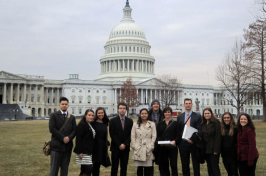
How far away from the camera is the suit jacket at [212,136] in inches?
430

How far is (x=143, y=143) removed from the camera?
10.7 metres

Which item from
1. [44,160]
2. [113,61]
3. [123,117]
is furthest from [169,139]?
[113,61]

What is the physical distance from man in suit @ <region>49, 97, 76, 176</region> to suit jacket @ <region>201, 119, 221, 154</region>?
14.9 ft

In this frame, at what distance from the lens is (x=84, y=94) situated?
10581cm

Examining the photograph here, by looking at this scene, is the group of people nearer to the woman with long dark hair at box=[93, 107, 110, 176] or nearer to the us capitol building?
the woman with long dark hair at box=[93, 107, 110, 176]

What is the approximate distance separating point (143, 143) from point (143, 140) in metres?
0.10

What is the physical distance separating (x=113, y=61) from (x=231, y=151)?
109 metres

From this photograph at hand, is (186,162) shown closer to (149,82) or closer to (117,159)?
(117,159)

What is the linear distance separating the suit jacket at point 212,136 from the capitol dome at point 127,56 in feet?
335

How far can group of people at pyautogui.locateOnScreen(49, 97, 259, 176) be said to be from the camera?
34.4 feet

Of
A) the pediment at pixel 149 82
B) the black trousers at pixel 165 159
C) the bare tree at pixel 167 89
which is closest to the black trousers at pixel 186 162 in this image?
the black trousers at pixel 165 159

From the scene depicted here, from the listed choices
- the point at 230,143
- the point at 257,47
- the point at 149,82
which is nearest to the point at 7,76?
the point at 149,82

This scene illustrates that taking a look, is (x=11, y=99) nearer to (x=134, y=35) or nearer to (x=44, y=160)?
(x=134, y=35)

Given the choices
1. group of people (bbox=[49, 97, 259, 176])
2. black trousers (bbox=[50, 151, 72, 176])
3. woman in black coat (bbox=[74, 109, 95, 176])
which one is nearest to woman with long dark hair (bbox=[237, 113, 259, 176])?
group of people (bbox=[49, 97, 259, 176])
